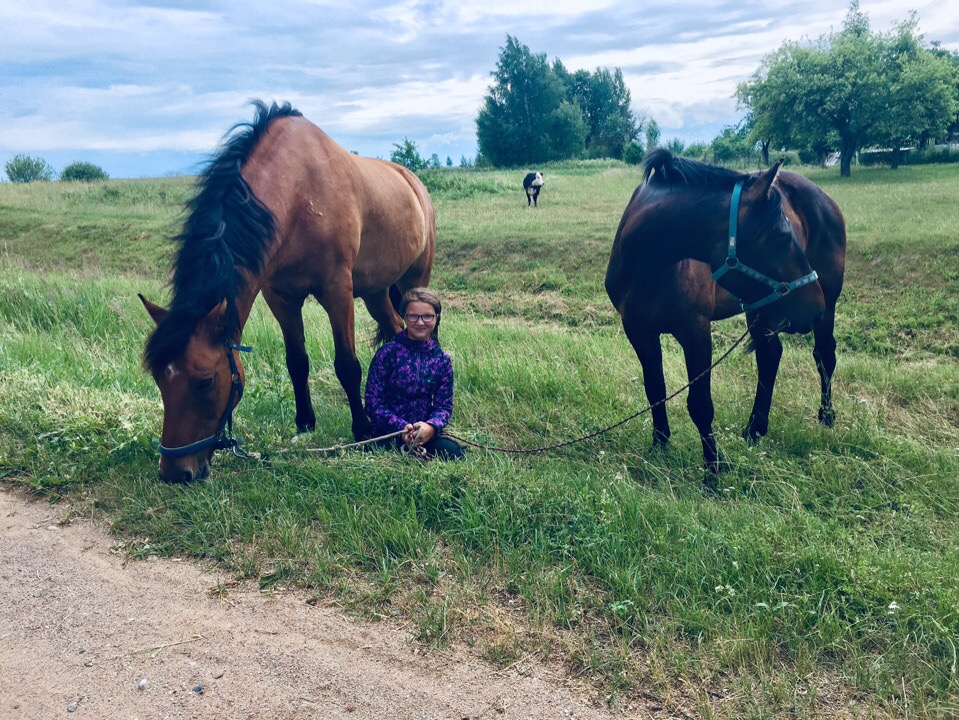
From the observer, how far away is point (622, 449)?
4.58 m

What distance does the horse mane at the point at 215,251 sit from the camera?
137 inches

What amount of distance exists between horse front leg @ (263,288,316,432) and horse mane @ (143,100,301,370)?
0.91m

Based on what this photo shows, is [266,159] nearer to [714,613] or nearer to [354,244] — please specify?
[354,244]

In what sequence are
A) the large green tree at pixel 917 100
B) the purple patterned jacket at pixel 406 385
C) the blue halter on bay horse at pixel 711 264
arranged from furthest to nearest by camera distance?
1. the large green tree at pixel 917 100
2. the purple patterned jacket at pixel 406 385
3. the blue halter on bay horse at pixel 711 264

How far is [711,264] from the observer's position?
12.9 ft

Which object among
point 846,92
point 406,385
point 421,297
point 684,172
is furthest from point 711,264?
point 846,92

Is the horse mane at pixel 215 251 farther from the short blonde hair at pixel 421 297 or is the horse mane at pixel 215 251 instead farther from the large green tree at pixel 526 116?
the large green tree at pixel 526 116

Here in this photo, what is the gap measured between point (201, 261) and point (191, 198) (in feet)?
1.81

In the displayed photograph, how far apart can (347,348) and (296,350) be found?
524mm

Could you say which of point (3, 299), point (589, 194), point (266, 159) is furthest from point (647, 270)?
point (589, 194)

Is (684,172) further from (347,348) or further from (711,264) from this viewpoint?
(347,348)

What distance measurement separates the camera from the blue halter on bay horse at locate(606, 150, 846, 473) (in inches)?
149

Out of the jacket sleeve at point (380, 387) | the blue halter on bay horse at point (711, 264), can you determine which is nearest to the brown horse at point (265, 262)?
the jacket sleeve at point (380, 387)

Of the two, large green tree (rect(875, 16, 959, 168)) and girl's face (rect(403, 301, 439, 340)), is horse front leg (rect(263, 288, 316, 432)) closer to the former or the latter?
girl's face (rect(403, 301, 439, 340))
